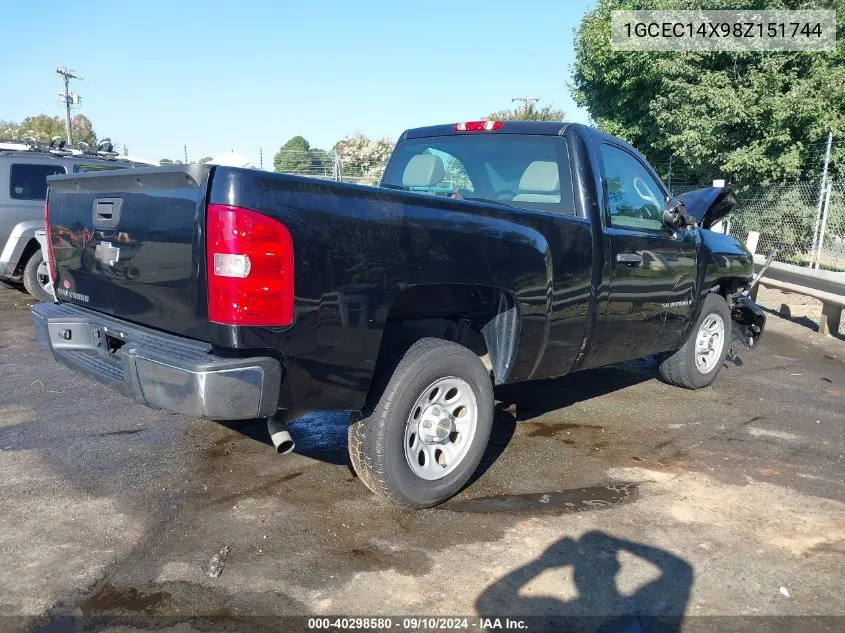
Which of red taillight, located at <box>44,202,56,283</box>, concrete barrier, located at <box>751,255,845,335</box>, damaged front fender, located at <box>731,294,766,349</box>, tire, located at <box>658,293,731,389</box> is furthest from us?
concrete barrier, located at <box>751,255,845,335</box>

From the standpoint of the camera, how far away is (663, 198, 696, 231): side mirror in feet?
15.0

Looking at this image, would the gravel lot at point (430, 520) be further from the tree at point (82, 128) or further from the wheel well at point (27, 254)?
the tree at point (82, 128)

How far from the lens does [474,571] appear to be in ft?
9.34

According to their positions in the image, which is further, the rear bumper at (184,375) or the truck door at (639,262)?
the truck door at (639,262)

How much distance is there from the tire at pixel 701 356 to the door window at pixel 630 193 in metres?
1.24

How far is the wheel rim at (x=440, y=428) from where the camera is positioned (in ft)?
11.0

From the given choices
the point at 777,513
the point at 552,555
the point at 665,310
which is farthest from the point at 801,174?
the point at 552,555

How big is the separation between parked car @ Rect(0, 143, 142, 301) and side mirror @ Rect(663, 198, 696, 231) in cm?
685

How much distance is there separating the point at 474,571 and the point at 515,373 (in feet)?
3.89

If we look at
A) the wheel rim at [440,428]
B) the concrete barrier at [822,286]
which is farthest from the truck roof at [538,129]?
the concrete barrier at [822,286]

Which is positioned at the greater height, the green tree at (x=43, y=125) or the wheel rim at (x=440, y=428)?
the green tree at (x=43, y=125)

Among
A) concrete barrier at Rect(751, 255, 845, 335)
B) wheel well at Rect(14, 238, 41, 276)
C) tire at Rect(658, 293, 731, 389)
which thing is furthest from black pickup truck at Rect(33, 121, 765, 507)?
wheel well at Rect(14, 238, 41, 276)

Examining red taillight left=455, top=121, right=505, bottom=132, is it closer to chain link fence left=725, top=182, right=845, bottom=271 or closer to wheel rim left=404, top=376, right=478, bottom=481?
wheel rim left=404, top=376, right=478, bottom=481

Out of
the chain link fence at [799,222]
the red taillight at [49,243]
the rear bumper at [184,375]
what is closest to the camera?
the rear bumper at [184,375]
